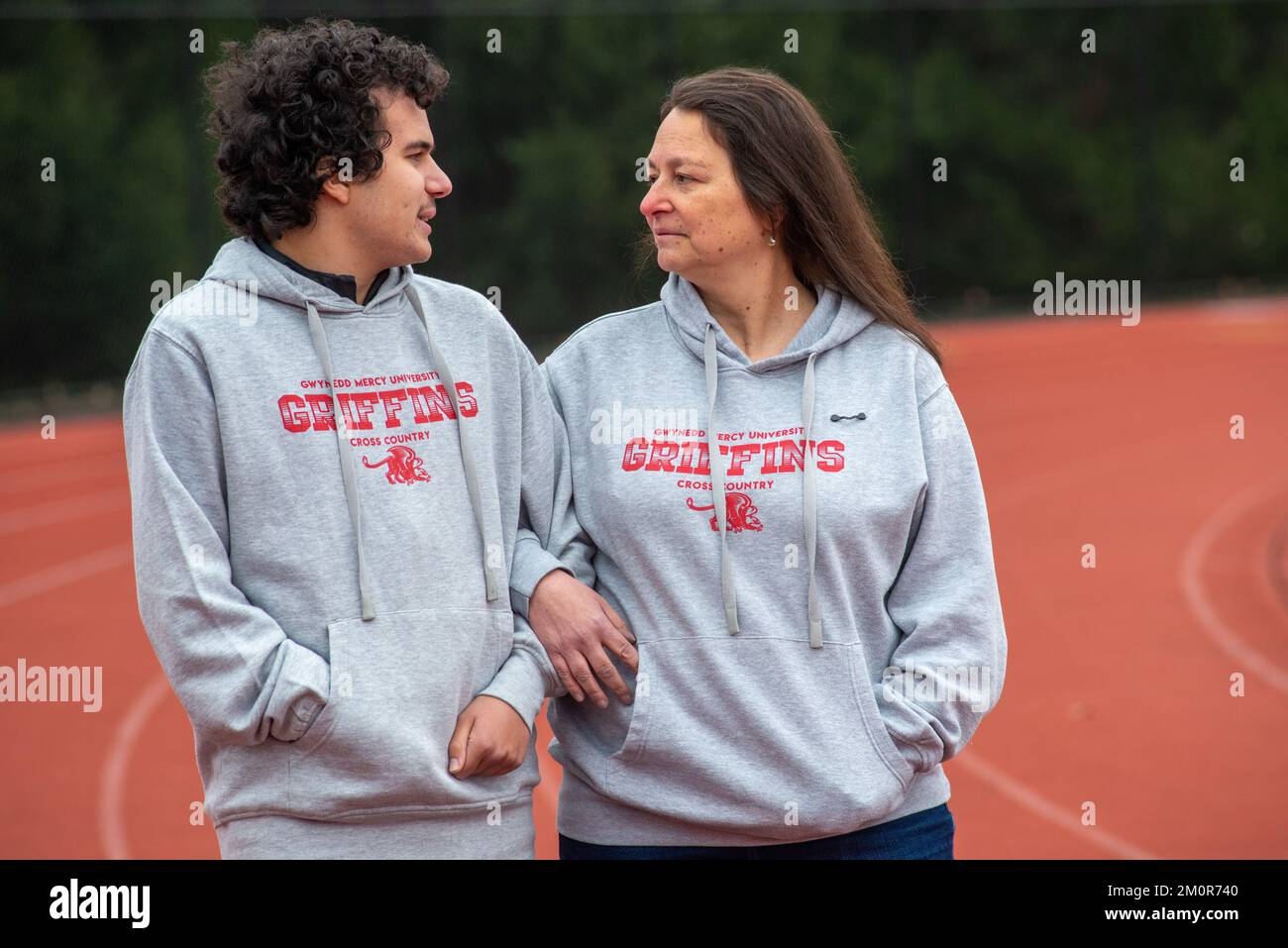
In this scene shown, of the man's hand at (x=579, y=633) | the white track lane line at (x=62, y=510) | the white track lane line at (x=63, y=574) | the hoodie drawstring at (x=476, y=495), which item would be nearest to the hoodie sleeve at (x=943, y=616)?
the man's hand at (x=579, y=633)

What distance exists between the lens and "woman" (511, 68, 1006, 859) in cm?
278

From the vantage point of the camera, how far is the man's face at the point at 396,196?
106 inches

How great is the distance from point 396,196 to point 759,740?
1126 mm

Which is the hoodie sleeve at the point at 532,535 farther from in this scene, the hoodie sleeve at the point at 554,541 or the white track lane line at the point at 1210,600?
the white track lane line at the point at 1210,600

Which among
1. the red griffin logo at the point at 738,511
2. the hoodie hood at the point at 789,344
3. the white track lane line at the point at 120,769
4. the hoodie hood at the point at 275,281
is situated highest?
A: the hoodie hood at the point at 275,281

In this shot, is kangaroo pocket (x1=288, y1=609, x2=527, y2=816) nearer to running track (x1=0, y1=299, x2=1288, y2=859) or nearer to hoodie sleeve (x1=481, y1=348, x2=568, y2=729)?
hoodie sleeve (x1=481, y1=348, x2=568, y2=729)

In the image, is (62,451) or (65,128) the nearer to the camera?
(62,451)

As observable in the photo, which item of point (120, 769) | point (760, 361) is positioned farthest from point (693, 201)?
point (120, 769)

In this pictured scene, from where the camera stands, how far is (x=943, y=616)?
2.82 m

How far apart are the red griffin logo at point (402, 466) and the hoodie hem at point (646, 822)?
66 cm
